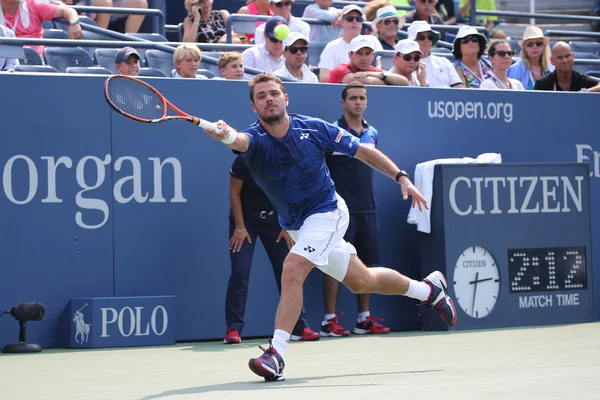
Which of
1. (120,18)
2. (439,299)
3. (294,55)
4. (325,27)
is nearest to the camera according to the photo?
(439,299)

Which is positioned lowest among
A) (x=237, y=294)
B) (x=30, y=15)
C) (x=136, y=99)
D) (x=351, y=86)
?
(x=237, y=294)

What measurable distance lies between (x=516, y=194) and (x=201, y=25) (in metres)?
4.51

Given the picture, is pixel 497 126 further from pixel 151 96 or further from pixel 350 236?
pixel 151 96

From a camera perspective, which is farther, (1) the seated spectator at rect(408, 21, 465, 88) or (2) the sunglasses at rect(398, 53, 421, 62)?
(1) the seated spectator at rect(408, 21, 465, 88)

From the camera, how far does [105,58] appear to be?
1104 centimetres

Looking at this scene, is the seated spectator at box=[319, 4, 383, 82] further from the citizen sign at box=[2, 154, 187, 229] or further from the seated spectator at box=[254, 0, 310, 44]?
the citizen sign at box=[2, 154, 187, 229]

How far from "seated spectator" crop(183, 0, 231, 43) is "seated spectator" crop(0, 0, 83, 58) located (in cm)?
197

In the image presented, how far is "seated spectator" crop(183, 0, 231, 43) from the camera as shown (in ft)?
41.3

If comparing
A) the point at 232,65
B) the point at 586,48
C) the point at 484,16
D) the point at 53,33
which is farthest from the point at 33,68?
the point at 586,48

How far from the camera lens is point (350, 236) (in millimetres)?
9617

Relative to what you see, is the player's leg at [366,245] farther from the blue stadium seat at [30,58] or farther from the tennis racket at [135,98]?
the blue stadium seat at [30,58]

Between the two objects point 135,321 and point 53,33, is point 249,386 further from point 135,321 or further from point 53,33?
point 53,33

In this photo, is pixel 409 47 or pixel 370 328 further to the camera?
pixel 409 47

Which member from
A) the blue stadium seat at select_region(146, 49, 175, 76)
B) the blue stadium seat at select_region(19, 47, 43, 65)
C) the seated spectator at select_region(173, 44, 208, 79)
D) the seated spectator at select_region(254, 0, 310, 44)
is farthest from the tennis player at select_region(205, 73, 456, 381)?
the seated spectator at select_region(254, 0, 310, 44)
